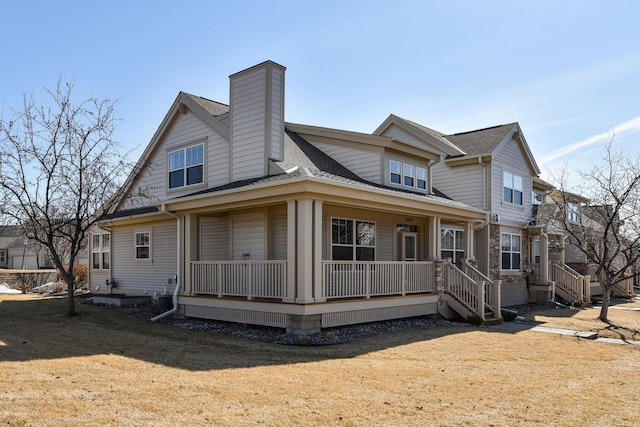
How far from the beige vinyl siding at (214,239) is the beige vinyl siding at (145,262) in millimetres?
1759

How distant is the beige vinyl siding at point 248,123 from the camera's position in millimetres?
15141

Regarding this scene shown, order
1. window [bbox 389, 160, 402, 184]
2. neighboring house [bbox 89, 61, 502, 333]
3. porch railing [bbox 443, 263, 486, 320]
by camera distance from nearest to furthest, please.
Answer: neighboring house [bbox 89, 61, 502, 333], porch railing [bbox 443, 263, 486, 320], window [bbox 389, 160, 402, 184]

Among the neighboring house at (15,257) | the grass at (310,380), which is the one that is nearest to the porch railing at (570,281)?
the grass at (310,380)

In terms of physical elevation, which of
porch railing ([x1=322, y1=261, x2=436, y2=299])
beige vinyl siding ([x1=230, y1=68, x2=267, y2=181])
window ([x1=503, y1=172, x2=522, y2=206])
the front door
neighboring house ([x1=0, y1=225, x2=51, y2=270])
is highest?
beige vinyl siding ([x1=230, y1=68, x2=267, y2=181])

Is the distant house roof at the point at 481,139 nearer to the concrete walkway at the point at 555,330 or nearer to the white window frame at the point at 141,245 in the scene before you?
the concrete walkway at the point at 555,330

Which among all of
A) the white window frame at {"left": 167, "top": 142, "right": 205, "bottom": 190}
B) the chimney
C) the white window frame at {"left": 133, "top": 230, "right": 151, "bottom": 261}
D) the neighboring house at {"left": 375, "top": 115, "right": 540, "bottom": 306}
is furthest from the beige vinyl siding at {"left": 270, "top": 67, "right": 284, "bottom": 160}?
the neighboring house at {"left": 375, "top": 115, "right": 540, "bottom": 306}

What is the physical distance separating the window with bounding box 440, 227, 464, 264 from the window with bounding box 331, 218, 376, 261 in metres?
4.11

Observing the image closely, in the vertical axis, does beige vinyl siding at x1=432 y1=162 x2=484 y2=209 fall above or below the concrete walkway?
above

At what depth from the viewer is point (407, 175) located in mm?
17828

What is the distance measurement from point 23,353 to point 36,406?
358cm

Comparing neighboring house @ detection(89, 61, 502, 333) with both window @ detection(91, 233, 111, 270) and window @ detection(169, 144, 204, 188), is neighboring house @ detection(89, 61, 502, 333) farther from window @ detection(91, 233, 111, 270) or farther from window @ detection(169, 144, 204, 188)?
window @ detection(91, 233, 111, 270)

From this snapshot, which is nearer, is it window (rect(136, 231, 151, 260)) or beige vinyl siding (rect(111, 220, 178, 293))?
beige vinyl siding (rect(111, 220, 178, 293))

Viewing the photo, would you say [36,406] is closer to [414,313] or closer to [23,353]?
[23,353]

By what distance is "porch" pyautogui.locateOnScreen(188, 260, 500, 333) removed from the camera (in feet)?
39.9
